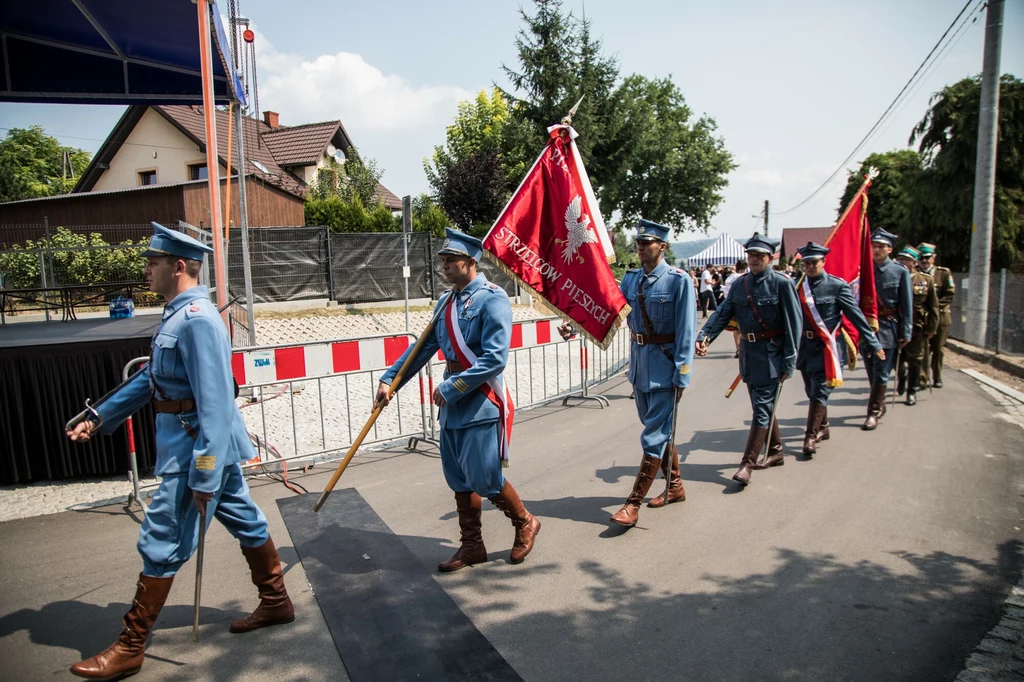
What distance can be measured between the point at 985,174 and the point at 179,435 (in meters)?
15.2

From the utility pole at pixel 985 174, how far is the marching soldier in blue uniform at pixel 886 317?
668 centimetres

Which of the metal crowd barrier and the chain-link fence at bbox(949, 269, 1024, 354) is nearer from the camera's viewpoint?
the metal crowd barrier

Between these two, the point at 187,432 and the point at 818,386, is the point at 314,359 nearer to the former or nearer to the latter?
the point at 187,432

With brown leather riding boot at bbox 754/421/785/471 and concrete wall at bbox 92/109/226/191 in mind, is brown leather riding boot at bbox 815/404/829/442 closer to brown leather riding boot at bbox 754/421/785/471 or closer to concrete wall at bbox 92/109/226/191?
brown leather riding boot at bbox 754/421/785/471

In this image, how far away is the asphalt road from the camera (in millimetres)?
3326

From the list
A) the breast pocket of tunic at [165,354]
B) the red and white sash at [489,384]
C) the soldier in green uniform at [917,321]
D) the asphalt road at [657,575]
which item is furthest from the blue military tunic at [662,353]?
the soldier in green uniform at [917,321]

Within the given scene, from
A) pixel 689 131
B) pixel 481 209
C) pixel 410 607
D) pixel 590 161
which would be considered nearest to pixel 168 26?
pixel 410 607

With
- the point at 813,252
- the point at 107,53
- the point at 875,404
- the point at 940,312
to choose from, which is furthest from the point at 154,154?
the point at 875,404

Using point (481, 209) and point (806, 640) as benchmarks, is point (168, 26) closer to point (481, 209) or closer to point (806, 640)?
point (806, 640)

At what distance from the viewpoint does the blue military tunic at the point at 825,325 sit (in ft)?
23.0

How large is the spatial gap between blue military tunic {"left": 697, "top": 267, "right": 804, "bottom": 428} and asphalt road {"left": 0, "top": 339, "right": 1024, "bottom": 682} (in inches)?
32.2

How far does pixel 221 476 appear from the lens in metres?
3.32

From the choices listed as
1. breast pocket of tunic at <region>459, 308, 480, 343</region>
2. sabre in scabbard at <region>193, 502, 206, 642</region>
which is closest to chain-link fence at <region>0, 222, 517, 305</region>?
breast pocket of tunic at <region>459, 308, 480, 343</region>

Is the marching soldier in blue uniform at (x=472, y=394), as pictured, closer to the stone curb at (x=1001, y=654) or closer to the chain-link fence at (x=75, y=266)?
the stone curb at (x=1001, y=654)
